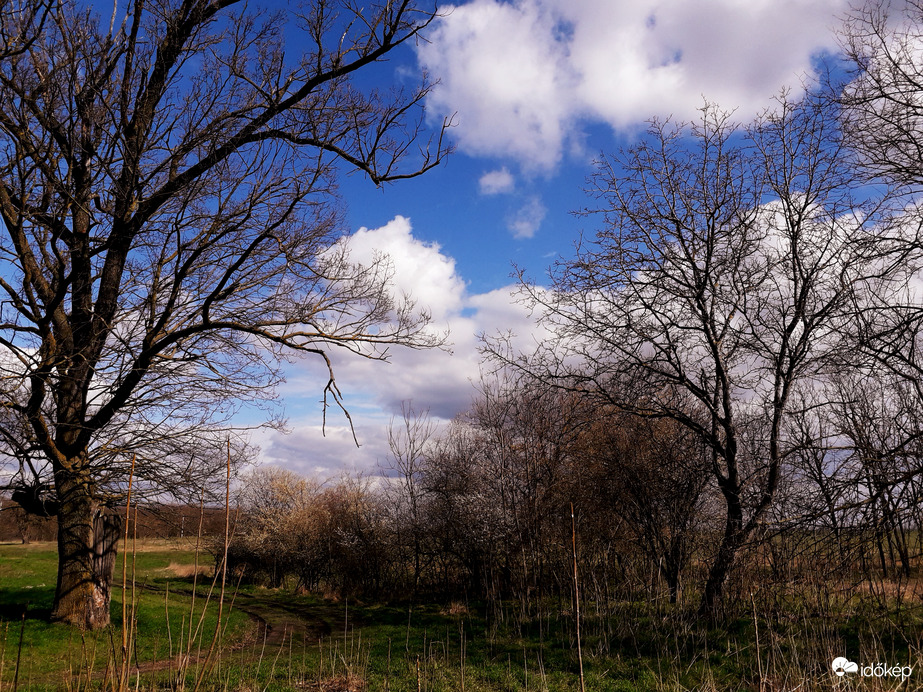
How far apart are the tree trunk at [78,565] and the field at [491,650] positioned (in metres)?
0.39

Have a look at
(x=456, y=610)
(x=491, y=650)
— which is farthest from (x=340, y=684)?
(x=456, y=610)

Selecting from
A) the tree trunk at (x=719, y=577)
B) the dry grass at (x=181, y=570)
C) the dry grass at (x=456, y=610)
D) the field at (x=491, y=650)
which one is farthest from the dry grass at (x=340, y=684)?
the dry grass at (x=181, y=570)

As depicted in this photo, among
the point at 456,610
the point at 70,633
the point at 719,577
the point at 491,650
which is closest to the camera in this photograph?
the point at 70,633

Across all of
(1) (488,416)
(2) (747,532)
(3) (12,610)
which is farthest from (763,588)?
(3) (12,610)

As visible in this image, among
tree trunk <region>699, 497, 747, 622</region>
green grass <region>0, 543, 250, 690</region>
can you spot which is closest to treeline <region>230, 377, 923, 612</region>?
tree trunk <region>699, 497, 747, 622</region>

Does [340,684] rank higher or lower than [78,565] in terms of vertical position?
lower

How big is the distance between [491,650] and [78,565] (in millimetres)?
7705

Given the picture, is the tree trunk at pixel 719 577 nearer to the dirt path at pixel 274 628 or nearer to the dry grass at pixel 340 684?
the dry grass at pixel 340 684

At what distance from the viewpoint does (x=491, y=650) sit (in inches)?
424

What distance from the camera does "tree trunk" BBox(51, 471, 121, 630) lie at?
10.7 meters

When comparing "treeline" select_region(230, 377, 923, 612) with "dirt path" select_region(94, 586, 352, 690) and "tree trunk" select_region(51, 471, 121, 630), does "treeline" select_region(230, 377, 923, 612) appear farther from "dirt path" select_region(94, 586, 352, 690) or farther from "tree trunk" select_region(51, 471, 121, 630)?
"tree trunk" select_region(51, 471, 121, 630)

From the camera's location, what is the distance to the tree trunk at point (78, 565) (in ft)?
35.0

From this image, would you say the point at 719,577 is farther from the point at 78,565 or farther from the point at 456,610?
the point at 78,565

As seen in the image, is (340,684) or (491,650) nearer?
(340,684)
